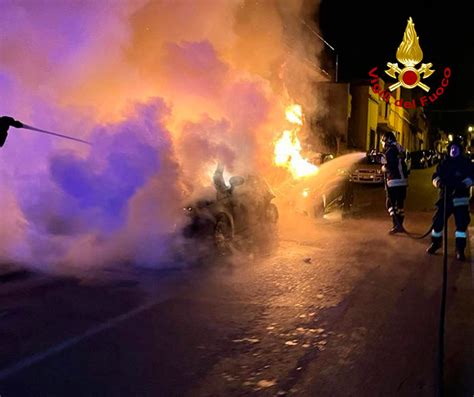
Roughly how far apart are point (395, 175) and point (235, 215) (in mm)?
3201

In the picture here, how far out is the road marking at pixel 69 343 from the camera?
13.0ft

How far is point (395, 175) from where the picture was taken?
1026 cm

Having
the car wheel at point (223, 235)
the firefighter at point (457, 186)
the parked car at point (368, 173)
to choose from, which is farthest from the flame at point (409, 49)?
the car wheel at point (223, 235)

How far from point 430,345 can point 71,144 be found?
5348mm

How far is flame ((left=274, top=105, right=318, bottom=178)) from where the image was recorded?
11508 millimetres

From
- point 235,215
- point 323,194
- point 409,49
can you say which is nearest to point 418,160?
point 409,49

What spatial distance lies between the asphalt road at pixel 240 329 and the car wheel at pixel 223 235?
1.87 ft

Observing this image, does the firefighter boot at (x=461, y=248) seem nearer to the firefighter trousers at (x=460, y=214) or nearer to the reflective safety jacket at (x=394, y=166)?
the firefighter trousers at (x=460, y=214)

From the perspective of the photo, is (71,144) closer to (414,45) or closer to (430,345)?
(430,345)

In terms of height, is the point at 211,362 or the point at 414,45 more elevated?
the point at 414,45

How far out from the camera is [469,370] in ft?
13.7

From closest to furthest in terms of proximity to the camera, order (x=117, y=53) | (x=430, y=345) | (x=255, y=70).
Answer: (x=430, y=345)
(x=117, y=53)
(x=255, y=70)

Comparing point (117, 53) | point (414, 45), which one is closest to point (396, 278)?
point (117, 53)

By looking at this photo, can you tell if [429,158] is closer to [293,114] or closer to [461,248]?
[293,114]
